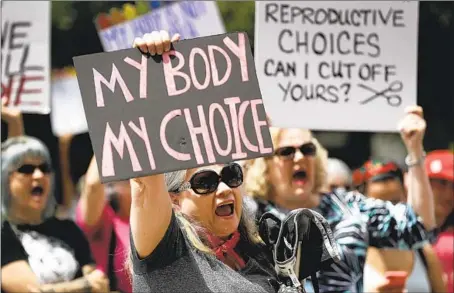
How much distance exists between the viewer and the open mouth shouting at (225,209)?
12.9ft

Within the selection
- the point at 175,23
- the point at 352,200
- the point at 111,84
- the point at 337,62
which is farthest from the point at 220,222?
the point at 175,23

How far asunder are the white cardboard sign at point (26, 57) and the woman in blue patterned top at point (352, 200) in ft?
5.15

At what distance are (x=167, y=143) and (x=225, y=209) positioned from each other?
0.48 metres

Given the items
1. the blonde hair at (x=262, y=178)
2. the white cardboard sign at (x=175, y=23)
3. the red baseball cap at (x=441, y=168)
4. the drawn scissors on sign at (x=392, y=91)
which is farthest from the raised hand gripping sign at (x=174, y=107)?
the red baseball cap at (x=441, y=168)

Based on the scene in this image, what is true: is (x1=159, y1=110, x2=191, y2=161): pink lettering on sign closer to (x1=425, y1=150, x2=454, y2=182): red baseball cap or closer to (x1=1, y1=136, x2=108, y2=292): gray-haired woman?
(x1=1, y1=136, x2=108, y2=292): gray-haired woman

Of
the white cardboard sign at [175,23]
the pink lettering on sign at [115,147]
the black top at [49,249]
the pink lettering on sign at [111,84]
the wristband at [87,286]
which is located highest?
the white cardboard sign at [175,23]

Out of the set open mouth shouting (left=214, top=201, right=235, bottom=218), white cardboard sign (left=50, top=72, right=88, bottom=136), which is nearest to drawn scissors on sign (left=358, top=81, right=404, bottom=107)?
open mouth shouting (left=214, top=201, right=235, bottom=218)

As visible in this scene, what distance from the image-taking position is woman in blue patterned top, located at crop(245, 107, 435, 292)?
556 centimetres

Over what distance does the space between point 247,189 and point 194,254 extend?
2035mm

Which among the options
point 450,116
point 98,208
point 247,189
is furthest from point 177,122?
point 450,116

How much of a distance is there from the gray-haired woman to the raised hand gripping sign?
252cm

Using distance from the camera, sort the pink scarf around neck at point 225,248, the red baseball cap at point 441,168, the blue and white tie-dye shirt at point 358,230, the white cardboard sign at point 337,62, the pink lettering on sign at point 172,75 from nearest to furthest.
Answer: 1. the pink lettering on sign at point 172,75
2. the pink scarf around neck at point 225,248
3. the blue and white tie-dye shirt at point 358,230
4. the white cardboard sign at point 337,62
5. the red baseball cap at point 441,168

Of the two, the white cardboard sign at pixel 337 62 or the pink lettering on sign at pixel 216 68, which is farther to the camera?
the white cardboard sign at pixel 337 62

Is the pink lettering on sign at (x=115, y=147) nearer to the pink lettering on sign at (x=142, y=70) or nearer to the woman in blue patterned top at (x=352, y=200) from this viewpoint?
the pink lettering on sign at (x=142, y=70)
